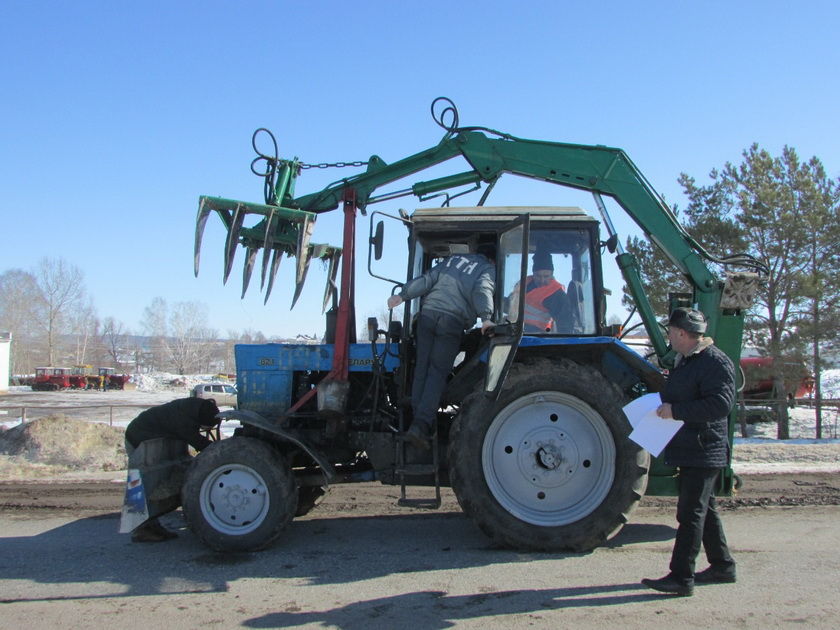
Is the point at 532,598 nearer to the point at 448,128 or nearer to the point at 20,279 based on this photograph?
the point at 448,128

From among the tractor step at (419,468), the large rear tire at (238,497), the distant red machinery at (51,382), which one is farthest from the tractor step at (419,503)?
the distant red machinery at (51,382)

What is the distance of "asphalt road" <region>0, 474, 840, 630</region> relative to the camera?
3652 millimetres

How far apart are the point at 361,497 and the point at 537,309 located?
2.99m

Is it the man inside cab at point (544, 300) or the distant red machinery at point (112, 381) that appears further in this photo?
the distant red machinery at point (112, 381)

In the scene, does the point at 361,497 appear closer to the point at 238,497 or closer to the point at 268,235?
the point at 238,497

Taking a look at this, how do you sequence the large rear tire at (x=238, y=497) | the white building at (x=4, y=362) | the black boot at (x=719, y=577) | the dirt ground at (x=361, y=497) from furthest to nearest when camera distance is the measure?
the white building at (x=4, y=362) → the dirt ground at (x=361, y=497) → the large rear tire at (x=238, y=497) → the black boot at (x=719, y=577)

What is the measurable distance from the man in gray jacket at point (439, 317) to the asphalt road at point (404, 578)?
1035mm

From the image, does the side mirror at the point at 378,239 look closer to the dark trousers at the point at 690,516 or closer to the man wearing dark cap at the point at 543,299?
the man wearing dark cap at the point at 543,299

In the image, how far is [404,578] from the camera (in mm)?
4312

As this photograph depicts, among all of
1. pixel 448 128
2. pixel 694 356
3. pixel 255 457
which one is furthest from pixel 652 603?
pixel 448 128

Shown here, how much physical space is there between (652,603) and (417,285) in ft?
8.66

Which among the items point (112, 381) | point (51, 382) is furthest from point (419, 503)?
point (51, 382)

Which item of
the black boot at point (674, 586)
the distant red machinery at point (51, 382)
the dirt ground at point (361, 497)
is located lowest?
the distant red machinery at point (51, 382)

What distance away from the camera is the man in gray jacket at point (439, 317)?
16.6 feet
